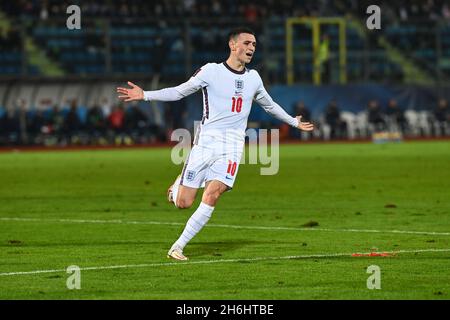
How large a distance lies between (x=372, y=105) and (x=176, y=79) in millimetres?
8922

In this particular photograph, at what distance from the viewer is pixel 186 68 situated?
54688 mm

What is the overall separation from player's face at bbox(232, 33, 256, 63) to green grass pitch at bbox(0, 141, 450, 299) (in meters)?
2.33

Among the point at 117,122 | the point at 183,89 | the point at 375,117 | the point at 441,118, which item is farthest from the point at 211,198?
the point at 441,118

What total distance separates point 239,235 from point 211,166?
2.70m

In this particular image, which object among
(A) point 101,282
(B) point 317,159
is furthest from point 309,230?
(B) point 317,159

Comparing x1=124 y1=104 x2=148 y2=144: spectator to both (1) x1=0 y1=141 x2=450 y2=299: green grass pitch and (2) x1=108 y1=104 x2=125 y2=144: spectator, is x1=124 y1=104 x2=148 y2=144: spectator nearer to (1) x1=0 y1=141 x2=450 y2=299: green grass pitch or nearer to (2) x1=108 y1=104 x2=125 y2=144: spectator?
(2) x1=108 y1=104 x2=125 y2=144: spectator

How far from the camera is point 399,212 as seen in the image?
66.3 ft

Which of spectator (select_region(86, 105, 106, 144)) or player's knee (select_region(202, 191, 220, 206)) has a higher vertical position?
spectator (select_region(86, 105, 106, 144))

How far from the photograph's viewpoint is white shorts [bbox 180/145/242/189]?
14.2m

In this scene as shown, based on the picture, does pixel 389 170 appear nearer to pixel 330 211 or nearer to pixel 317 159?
pixel 317 159
